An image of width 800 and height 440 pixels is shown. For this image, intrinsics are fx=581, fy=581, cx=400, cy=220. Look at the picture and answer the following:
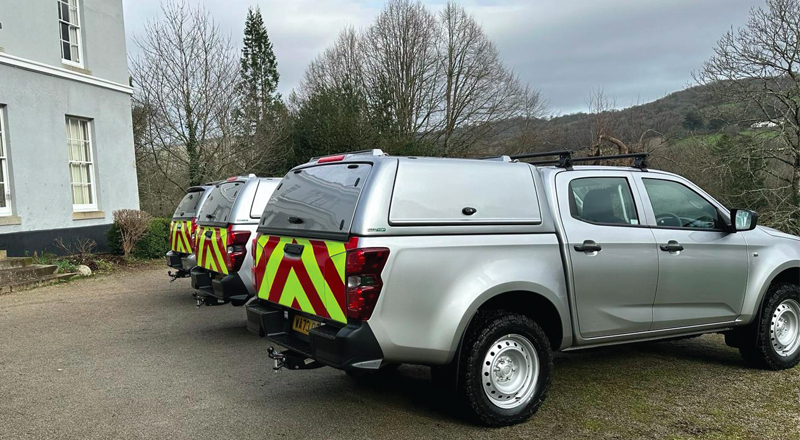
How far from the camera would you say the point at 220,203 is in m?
7.58

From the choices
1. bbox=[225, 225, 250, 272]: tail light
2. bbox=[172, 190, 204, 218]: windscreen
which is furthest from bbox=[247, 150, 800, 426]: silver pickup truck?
bbox=[172, 190, 204, 218]: windscreen

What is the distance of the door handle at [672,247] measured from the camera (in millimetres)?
4844

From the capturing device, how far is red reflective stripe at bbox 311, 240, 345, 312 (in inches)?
148

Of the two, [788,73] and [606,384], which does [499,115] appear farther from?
[606,384]

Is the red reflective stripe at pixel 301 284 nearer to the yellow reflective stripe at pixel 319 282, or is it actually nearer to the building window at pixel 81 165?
the yellow reflective stripe at pixel 319 282

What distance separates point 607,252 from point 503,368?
50.1 inches

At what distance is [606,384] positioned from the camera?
5.06 m

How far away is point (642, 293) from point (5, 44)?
13.5 metres

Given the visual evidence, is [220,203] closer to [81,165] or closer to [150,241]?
[150,241]

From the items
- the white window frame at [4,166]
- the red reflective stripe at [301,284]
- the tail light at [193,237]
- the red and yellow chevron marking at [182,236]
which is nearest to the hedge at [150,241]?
the white window frame at [4,166]

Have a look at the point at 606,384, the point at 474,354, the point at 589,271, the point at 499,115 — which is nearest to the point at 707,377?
the point at 606,384

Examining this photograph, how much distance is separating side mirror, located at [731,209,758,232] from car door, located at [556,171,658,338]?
947mm

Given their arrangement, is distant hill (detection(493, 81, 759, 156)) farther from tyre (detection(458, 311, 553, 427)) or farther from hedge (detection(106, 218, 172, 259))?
tyre (detection(458, 311, 553, 427))

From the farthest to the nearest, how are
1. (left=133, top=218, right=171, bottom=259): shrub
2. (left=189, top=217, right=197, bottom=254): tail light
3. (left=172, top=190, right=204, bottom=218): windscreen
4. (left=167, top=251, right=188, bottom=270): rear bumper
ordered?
1. (left=133, top=218, right=171, bottom=259): shrub
2. (left=172, top=190, right=204, bottom=218): windscreen
3. (left=167, top=251, right=188, bottom=270): rear bumper
4. (left=189, top=217, right=197, bottom=254): tail light
